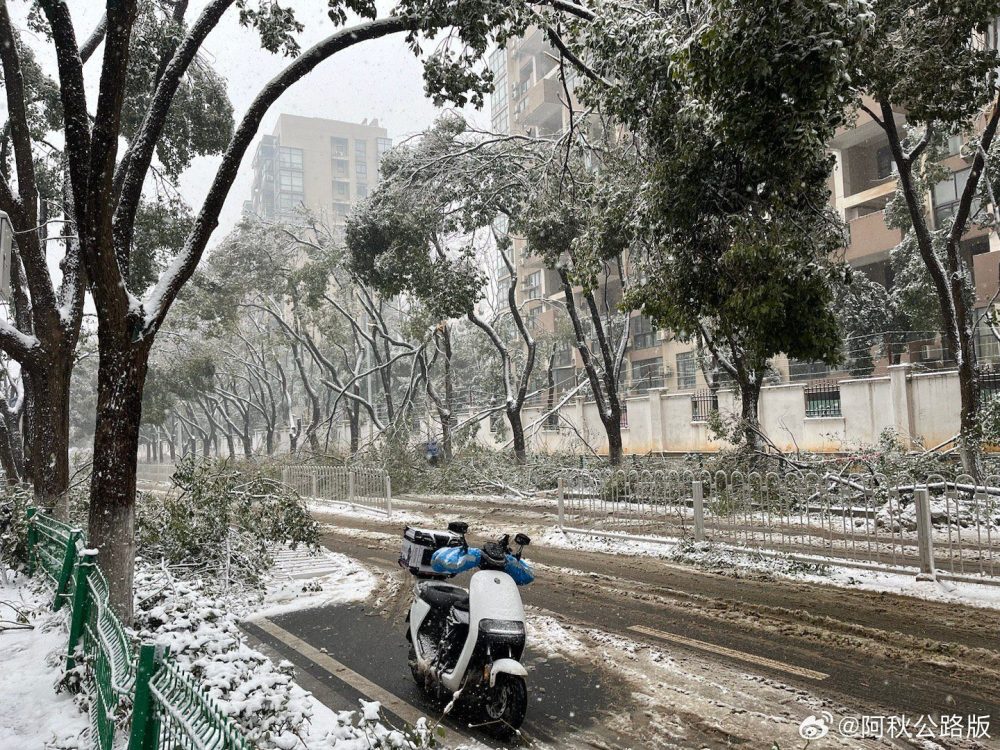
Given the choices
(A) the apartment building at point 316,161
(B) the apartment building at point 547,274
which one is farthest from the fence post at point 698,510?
(A) the apartment building at point 316,161

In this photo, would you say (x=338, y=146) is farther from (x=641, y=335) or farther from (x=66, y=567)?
A: (x=66, y=567)

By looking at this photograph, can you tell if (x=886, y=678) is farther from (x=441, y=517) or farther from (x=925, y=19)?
(x=441, y=517)

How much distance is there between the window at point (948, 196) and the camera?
76.6ft

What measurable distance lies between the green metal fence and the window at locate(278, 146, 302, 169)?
89.2 meters

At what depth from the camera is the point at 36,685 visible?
5.12m

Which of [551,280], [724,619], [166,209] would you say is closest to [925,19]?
[724,619]

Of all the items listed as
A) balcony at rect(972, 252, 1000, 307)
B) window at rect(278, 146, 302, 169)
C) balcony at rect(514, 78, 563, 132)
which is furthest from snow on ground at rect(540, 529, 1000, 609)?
window at rect(278, 146, 302, 169)

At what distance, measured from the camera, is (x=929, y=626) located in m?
6.58

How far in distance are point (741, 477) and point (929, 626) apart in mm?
3872

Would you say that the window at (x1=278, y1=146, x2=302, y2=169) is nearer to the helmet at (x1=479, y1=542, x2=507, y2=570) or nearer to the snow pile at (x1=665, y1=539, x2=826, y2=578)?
the snow pile at (x1=665, y1=539, x2=826, y2=578)

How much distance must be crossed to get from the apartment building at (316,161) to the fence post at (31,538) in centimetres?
8052

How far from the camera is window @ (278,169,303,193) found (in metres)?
89.2

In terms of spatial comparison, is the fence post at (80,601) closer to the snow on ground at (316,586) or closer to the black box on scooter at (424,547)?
the black box on scooter at (424,547)

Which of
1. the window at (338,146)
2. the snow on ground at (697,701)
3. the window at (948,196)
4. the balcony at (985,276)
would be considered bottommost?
the snow on ground at (697,701)
